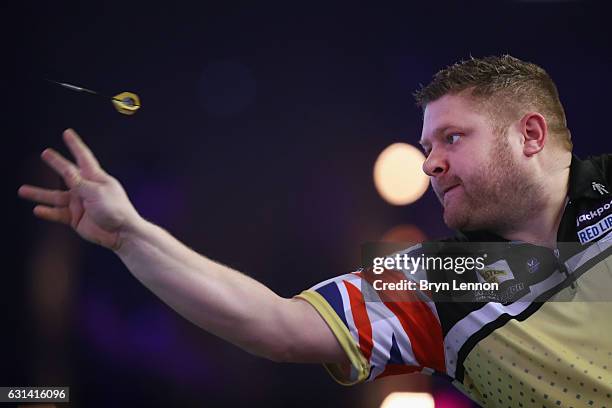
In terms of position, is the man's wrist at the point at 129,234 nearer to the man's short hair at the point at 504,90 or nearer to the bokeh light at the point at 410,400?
the man's short hair at the point at 504,90

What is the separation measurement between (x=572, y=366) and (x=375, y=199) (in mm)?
2212

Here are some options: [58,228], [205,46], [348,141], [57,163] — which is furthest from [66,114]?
[57,163]

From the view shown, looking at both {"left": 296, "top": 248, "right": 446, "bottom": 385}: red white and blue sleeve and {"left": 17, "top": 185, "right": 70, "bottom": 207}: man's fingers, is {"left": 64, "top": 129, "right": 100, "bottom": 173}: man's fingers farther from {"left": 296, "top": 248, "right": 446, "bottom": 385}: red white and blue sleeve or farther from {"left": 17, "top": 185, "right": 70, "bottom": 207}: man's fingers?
{"left": 296, "top": 248, "right": 446, "bottom": 385}: red white and blue sleeve

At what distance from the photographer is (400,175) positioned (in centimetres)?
347

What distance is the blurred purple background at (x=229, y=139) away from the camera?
331cm

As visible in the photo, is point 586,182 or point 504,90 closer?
point 586,182

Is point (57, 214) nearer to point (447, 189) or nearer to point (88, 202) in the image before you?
point (88, 202)

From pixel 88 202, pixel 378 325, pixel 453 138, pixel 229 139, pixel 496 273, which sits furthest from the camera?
pixel 229 139

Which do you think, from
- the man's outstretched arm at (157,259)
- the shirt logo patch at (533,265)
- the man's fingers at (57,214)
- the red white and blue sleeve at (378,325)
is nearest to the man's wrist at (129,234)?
the man's outstretched arm at (157,259)

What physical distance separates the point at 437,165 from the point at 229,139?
209 cm

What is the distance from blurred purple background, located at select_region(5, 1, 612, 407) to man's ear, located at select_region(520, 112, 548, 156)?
5.93ft

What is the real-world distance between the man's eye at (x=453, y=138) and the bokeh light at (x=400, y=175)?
1797 mm

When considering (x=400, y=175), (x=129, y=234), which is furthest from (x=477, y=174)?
(x=400, y=175)

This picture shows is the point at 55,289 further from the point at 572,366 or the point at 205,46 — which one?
the point at 572,366
